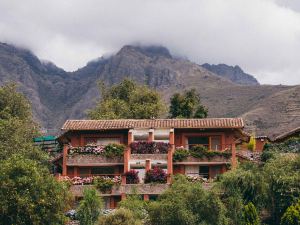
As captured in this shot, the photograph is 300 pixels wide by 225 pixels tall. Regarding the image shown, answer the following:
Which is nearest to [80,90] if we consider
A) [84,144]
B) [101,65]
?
[101,65]

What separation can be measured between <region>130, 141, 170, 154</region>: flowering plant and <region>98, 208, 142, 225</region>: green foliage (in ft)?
48.9

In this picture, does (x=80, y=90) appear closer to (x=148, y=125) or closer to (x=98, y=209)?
(x=148, y=125)

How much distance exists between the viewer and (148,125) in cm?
6569

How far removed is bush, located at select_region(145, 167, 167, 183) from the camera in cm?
6038

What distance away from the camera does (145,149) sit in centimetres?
6350

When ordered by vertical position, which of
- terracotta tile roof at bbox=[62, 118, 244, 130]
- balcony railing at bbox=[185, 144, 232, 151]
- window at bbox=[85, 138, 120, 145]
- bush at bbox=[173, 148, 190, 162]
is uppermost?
terracotta tile roof at bbox=[62, 118, 244, 130]

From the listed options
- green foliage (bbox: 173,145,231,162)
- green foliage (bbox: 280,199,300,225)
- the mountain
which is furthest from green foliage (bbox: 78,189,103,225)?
the mountain

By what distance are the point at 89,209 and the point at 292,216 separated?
14675 mm

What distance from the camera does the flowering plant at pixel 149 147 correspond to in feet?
208

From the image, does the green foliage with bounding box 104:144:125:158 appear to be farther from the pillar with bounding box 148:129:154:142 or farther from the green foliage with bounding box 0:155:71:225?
the green foliage with bounding box 0:155:71:225

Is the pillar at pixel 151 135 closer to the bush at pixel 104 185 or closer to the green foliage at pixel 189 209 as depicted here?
the bush at pixel 104 185

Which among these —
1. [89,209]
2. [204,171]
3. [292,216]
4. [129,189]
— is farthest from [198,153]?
[292,216]

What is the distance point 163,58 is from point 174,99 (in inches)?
4486

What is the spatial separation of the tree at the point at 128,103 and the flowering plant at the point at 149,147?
15.2 meters
